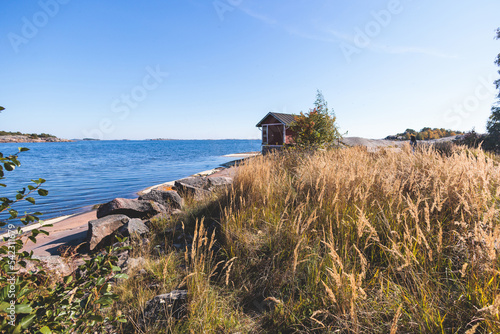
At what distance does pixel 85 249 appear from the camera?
18.5ft

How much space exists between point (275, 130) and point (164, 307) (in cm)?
2842

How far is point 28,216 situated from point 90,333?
109cm

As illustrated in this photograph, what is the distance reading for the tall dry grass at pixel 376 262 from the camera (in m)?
1.86

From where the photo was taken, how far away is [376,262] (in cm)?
289

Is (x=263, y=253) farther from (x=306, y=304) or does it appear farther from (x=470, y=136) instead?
(x=470, y=136)

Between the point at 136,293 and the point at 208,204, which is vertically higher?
the point at 208,204

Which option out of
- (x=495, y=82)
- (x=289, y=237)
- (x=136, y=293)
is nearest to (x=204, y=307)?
(x=136, y=293)

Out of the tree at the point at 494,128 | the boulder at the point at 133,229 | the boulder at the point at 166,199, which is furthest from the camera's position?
the tree at the point at 494,128

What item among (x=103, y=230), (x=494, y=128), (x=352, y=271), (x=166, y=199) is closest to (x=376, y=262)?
(x=352, y=271)

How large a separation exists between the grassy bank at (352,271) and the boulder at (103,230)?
1.93m

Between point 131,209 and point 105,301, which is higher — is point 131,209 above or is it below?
below

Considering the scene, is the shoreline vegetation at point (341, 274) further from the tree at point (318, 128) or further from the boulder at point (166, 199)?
the tree at point (318, 128)

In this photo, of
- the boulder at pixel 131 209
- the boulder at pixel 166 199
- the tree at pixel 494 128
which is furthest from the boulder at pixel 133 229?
the tree at pixel 494 128

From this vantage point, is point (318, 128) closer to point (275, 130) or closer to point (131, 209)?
point (131, 209)
